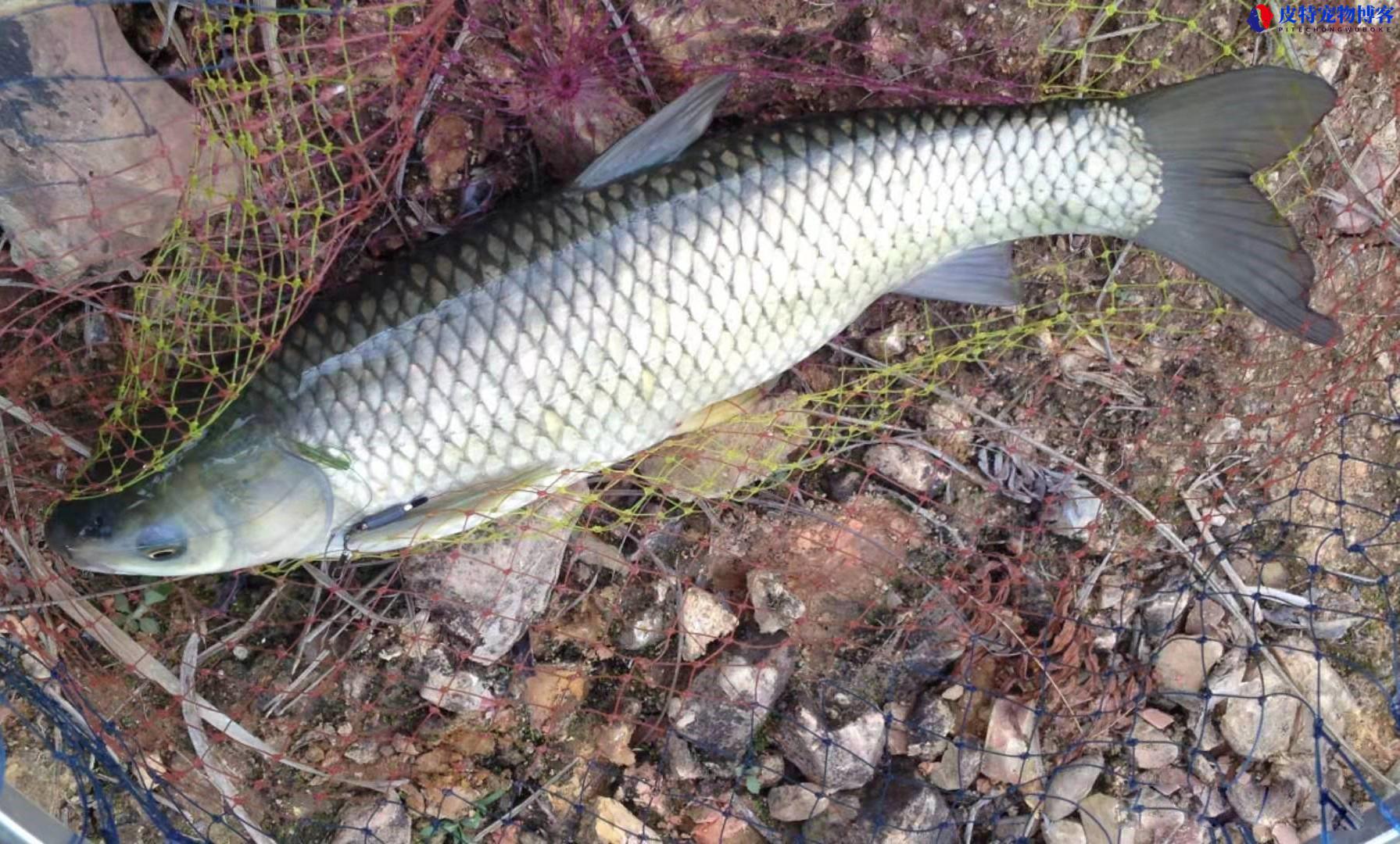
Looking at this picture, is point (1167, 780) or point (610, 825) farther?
point (1167, 780)

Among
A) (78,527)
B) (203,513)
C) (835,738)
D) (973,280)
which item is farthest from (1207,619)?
(78,527)

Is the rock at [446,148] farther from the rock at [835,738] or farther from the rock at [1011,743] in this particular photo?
the rock at [1011,743]

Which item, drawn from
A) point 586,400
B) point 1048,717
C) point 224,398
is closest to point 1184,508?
point 1048,717

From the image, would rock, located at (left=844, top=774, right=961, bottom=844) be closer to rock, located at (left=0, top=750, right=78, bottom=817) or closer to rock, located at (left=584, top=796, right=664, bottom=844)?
rock, located at (left=584, top=796, right=664, bottom=844)

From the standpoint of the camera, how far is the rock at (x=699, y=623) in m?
2.58

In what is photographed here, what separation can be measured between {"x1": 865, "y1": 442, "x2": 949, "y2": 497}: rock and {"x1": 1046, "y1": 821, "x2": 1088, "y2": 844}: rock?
97 centimetres

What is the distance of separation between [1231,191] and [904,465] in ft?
3.29

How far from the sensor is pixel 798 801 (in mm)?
2623

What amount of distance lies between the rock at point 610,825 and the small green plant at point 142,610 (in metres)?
1.20

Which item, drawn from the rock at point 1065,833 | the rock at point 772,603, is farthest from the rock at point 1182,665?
the rock at point 772,603

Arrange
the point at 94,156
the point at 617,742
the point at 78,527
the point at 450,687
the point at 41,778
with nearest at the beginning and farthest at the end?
1. the point at 78,527
2. the point at 94,156
3. the point at 41,778
4. the point at 450,687
5. the point at 617,742

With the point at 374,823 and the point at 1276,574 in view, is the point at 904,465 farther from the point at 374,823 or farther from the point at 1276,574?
the point at 374,823

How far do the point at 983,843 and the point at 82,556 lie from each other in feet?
7.64

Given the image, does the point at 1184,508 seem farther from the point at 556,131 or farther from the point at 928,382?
the point at 556,131
